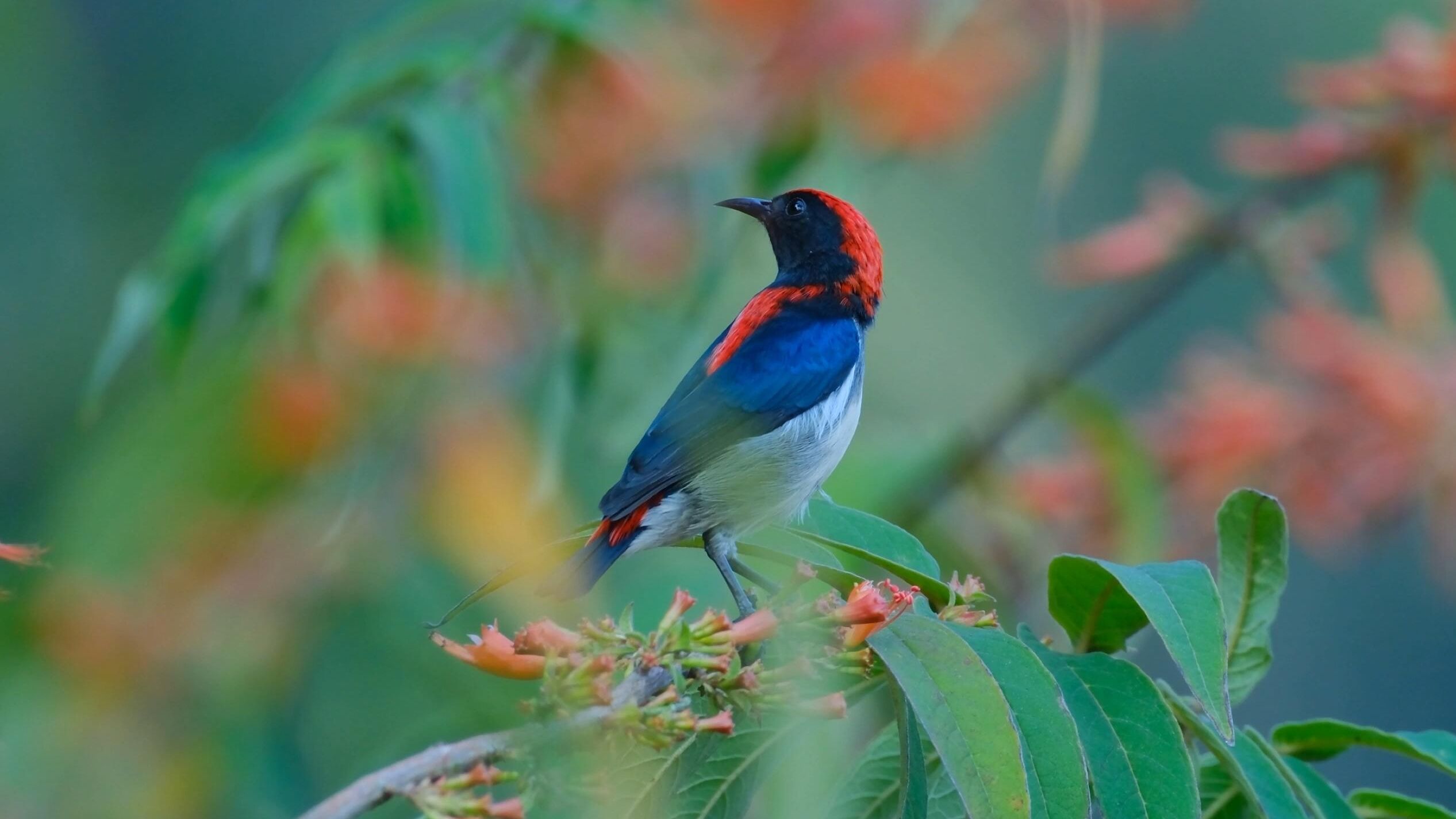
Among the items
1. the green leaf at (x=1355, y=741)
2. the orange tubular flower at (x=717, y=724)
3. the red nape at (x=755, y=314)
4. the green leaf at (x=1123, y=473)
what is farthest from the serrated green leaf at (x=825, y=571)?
the green leaf at (x=1123, y=473)

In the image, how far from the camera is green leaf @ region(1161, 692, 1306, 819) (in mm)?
1384

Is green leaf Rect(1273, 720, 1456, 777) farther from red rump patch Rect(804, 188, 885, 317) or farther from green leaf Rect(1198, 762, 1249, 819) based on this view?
red rump patch Rect(804, 188, 885, 317)

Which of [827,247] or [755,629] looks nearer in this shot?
[755,629]

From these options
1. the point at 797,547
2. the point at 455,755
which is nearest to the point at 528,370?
the point at 797,547

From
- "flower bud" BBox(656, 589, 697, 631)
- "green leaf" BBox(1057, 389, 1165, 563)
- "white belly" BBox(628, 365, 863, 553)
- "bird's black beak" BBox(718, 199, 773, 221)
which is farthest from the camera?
"green leaf" BBox(1057, 389, 1165, 563)

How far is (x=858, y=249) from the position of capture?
2662 mm

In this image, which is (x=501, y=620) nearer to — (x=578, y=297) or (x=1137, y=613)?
(x=578, y=297)

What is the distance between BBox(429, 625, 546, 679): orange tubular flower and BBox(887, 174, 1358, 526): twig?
2.09m

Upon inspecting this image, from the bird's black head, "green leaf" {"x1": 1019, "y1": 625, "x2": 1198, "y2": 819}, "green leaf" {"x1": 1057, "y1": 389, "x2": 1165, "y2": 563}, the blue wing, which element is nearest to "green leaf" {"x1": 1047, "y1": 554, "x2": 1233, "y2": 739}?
"green leaf" {"x1": 1019, "y1": 625, "x2": 1198, "y2": 819}

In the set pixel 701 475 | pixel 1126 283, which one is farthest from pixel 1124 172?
pixel 701 475

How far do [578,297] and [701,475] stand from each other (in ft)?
3.37

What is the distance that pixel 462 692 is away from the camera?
287 cm

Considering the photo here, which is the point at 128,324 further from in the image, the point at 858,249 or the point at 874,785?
the point at 874,785

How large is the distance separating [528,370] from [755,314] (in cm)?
141
